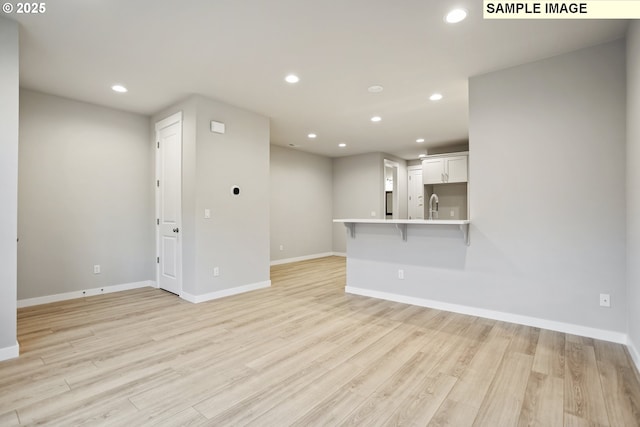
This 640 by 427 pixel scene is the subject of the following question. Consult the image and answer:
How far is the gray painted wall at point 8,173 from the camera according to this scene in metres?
2.47

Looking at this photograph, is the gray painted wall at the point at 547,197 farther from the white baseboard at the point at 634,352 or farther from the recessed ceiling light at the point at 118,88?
the recessed ceiling light at the point at 118,88

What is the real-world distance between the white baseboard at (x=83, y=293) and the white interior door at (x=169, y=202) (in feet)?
1.10

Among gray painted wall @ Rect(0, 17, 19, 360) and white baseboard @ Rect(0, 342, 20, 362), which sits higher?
gray painted wall @ Rect(0, 17, 19, 360)

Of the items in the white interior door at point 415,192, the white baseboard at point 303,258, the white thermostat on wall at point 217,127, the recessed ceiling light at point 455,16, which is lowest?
the white baseboard at point 303,258

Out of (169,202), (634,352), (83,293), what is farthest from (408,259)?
(83,293)

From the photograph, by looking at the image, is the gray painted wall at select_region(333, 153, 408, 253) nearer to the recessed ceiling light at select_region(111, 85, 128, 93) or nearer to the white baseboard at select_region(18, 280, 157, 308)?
the white baseboard at select_region(18, 280, 157, 308)

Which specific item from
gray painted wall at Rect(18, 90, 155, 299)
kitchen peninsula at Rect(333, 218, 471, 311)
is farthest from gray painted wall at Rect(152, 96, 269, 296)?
kitchen peninsula at Rect(333, 218, 471, 311)

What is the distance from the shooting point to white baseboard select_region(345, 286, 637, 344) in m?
2.81

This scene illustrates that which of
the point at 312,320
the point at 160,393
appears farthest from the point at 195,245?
the point at 160,393

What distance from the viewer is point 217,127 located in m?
4.29

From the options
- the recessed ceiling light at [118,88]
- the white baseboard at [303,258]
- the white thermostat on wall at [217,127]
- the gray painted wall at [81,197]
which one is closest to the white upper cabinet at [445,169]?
the white baseboard at [303,258]

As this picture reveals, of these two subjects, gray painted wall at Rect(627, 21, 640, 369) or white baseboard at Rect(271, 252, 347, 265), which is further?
white baseboard at Rect(271, 252, 347, 265)

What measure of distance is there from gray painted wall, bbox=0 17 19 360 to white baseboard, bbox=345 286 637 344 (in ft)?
12.2

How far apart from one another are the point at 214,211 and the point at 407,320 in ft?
9.31
